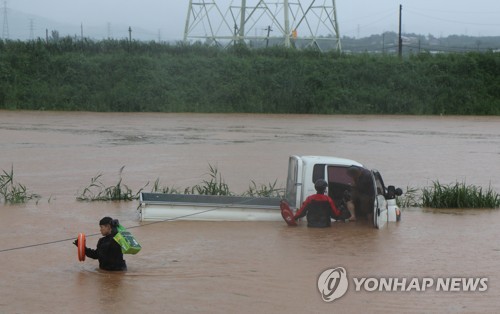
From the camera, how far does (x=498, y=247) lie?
1379 centimetres

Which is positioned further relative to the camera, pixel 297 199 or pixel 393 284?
pixel 297 199

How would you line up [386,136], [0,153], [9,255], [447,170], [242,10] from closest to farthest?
[9,255]
[447,170]
[0,153]
[386,136]
[242,10]

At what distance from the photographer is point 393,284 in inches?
447

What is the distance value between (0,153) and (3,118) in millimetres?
12789

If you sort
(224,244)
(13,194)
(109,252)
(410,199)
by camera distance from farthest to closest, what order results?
(410,199)
(13,194)
(224,244)
(109,252)

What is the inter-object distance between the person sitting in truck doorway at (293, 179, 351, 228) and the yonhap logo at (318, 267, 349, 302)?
90.3 inches

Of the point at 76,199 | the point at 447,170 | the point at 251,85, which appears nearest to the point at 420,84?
the point at 251,85

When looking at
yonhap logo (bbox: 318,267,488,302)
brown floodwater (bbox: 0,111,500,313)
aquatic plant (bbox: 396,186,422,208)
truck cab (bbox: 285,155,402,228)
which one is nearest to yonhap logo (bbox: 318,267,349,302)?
yonhap logo (bbox: 318,267,488,302)

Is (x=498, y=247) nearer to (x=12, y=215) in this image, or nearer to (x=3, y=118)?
(x=12, y=215)

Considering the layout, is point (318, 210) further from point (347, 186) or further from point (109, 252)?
point (109, 252)

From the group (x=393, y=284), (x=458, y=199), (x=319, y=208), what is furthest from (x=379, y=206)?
(x=393, y=284)

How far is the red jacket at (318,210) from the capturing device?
47.1ft

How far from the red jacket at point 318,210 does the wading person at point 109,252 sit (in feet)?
11.8

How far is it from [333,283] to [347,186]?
3992 millimetres
